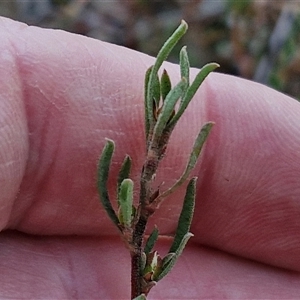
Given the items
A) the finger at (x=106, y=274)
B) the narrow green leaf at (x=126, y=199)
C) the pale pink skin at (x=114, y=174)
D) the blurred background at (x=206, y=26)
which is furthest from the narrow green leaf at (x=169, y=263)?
the blurred background at (x=206, y=26)

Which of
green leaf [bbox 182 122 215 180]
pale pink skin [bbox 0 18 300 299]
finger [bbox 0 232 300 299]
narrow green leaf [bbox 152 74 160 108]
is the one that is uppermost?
narrow green leaf [bbox 152 74 160 108]

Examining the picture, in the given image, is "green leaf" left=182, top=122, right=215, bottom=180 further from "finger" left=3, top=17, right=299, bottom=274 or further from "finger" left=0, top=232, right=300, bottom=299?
"finger" left=0, top=232, right=300, bottom=299

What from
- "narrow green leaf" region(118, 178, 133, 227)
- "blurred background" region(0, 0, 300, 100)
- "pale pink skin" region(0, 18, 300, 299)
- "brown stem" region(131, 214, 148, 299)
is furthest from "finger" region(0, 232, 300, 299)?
"blurred background" region(0, 0, 300, 100)

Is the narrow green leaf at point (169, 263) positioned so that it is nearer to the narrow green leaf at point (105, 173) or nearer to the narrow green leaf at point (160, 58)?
the narrow green leaf at point (105, 173)

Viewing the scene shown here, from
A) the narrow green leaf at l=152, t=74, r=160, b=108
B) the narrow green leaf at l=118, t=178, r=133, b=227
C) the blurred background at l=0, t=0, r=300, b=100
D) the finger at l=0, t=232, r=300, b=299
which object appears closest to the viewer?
the narrow green leaf at l=118, t=178, r=133, b=227

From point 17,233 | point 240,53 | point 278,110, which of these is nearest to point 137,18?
point 240,53

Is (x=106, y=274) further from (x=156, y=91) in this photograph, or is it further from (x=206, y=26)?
(x=206, y=26)

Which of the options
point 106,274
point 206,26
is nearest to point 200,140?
point 106,274
